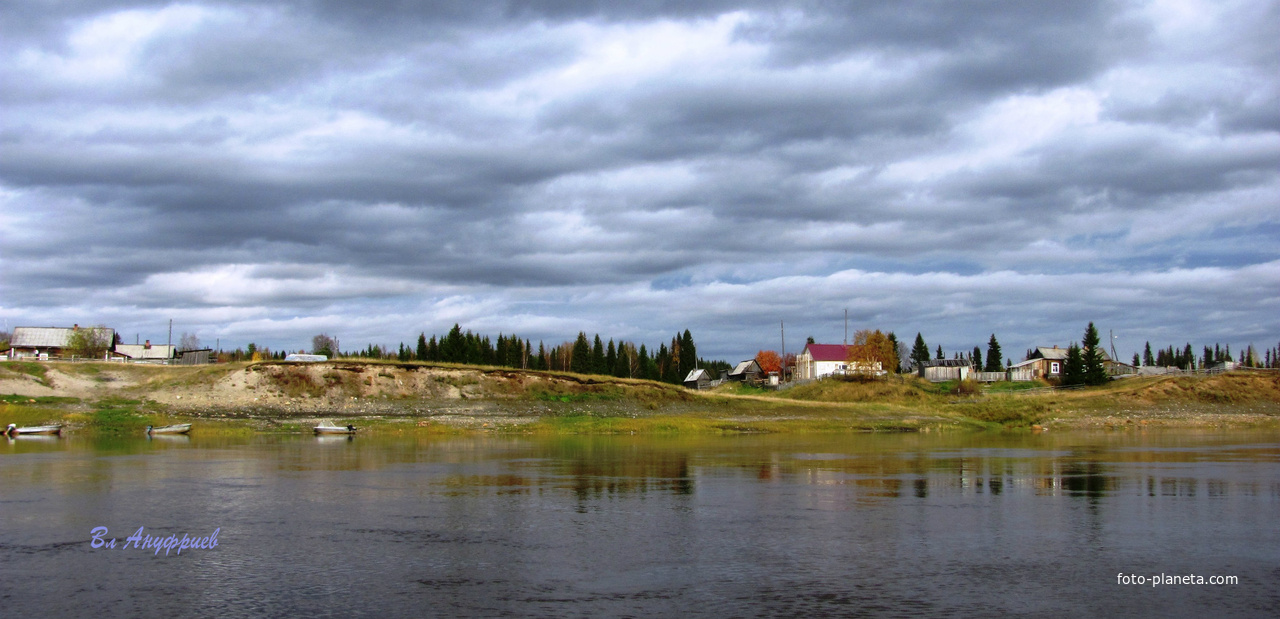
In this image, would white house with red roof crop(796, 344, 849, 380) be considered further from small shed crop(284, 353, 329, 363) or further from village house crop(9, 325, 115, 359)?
village house crop(9, 325, 115, 359)

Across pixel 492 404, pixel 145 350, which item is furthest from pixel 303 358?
pixel 145 350

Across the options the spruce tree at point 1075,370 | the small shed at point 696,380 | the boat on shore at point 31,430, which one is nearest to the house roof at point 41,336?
the boat on shore at point 31,430

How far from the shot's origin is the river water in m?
15.5

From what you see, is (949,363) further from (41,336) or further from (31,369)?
(41,336)

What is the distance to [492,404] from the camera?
81.4 meters

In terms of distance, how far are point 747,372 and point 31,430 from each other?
411 feet

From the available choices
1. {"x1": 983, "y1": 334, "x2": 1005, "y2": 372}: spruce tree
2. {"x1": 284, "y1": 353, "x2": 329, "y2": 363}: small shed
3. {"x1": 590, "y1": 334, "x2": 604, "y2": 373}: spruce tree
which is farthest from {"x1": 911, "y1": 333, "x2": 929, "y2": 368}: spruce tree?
{"x1": 284, "y1": 353, "x2": 329, "y2": 363}: small shed

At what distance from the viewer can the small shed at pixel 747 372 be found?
166 m

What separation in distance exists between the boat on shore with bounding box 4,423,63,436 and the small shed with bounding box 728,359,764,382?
117295mm

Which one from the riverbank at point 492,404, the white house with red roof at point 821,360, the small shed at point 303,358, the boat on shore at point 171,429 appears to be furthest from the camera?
the white house with red roof at point 821,360

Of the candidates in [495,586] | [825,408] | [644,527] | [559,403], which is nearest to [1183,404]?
[825,408]

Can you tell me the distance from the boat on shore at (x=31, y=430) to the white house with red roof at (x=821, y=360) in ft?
387

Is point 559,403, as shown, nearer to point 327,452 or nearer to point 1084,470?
point 327,452

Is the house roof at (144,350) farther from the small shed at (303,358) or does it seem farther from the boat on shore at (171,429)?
the boat on shore at (171,429)
